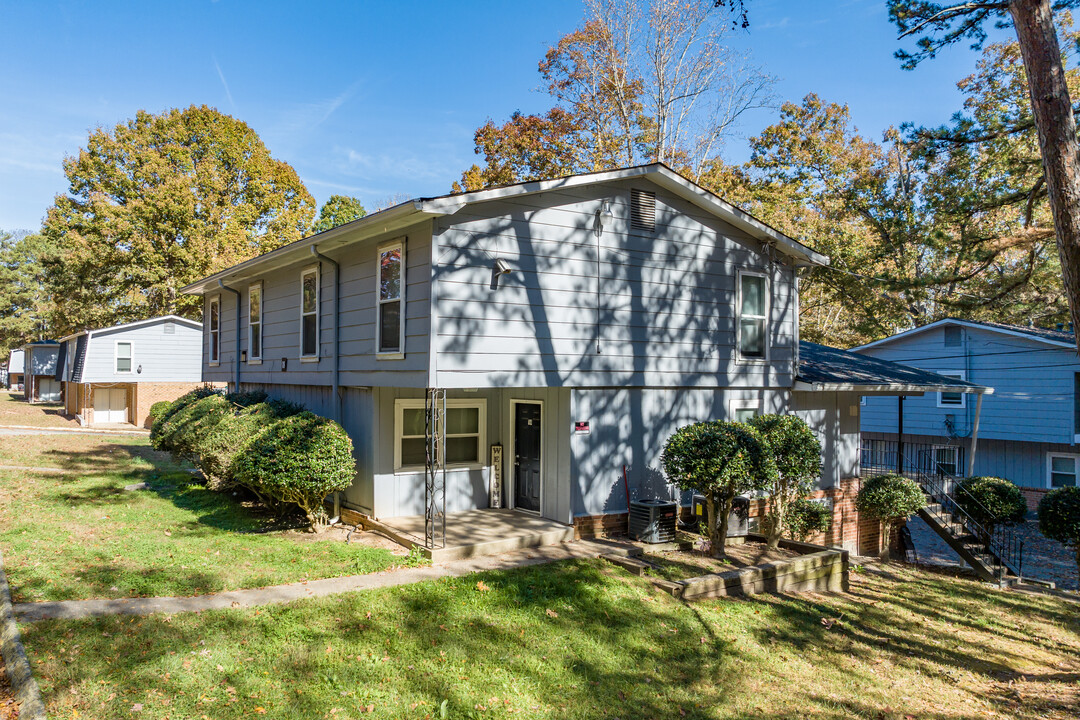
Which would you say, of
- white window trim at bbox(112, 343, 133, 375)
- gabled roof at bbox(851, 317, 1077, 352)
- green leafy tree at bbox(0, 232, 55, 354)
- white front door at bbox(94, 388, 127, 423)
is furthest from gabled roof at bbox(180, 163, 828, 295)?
green leafy tree at bbox(0, 232, 55, 354)

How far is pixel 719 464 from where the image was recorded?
927cm

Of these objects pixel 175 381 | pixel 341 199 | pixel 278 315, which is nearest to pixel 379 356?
pixel 278 315

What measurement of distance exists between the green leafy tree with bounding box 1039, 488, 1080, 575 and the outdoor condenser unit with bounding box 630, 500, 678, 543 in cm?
821

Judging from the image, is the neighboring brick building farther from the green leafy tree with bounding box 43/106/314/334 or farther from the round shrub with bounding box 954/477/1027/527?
the round shrub with bounding box 954/477/1027/527

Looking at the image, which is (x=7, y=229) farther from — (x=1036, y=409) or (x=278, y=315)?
(x=1036, y=409)

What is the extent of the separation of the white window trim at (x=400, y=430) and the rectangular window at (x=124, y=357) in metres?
23.2

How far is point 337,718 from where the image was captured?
5062 millimetres

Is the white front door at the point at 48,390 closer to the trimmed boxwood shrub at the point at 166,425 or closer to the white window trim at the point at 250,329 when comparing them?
the trimmed boxwood shrub at the point at 166,425

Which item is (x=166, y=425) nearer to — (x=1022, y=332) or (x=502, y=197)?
(x=502, y=197)

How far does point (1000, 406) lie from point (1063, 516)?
9436 millimetres

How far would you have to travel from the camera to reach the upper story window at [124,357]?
92.6 feet

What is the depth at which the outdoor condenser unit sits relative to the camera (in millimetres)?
10289

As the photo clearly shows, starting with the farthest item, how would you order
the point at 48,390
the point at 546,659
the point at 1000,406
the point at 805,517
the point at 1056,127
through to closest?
the point at 48,390 → the point at 1000,406 → the point at 805,517 → the point at 1056,127 → the point at 546,659

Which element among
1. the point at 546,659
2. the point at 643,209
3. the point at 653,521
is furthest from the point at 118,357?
the point at 546,659
